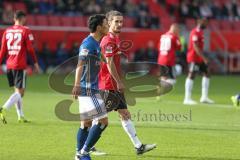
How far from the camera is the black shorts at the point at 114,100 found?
10969 mm

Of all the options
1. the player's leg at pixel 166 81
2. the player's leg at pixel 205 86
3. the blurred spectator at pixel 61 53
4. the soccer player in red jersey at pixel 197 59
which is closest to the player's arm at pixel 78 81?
the soccer player in red jersey at pixel 197 59

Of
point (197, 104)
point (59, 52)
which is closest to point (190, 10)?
point (59, 52)

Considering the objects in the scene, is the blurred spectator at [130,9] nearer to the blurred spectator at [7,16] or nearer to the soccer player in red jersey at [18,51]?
→ the blurred spectator at [7,16]

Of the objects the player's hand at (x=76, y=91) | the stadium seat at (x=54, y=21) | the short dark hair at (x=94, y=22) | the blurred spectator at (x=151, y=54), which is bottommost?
the blurred spectator at (x=151, y=54)

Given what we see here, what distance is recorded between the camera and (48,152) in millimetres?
10945

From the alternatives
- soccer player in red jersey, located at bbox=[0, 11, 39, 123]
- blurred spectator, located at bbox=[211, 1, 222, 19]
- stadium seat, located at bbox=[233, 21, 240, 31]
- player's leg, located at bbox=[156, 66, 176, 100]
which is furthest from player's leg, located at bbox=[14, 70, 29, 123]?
blurred spectator, located at bbox=[211, 1, 222, 19]

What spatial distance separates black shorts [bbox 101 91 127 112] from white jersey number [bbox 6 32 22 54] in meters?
4.41

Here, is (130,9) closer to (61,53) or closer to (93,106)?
(61,53)

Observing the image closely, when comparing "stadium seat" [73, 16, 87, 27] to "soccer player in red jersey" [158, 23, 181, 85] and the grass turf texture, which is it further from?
the grass turf texture

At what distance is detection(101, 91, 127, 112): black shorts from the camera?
1097 centimetres

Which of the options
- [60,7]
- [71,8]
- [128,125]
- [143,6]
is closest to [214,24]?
[143,6]

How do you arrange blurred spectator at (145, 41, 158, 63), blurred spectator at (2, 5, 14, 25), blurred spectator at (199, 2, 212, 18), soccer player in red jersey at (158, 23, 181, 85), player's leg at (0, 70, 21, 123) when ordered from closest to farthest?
player's leg at (0, 70, 21, 123), soccer player in red jersey at (158, 23, 181, 85), blurred spectator at (2, 5, 14, 25), blurred spectator at (145, 41, 158, 63), blurred spectator at (199, 2, 212, 18)

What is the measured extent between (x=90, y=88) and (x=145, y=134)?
325 centimetres

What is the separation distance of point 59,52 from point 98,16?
22515mm
